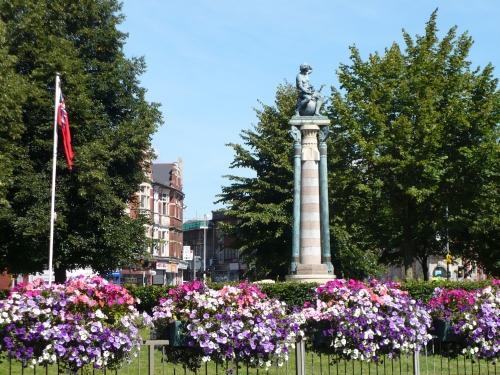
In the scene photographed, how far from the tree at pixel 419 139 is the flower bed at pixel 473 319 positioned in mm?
24445

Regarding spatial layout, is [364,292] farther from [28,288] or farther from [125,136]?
[125,136]

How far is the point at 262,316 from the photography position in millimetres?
11281

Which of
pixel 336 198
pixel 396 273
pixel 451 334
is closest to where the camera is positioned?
pixel 451 334

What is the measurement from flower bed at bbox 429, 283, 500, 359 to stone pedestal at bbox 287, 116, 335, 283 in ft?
43.9

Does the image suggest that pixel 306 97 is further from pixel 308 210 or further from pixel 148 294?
pixel 148 294

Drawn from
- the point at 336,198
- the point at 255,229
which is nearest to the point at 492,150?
the point at 336,198

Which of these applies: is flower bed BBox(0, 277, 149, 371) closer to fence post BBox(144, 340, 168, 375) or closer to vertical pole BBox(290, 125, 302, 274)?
fence post BBox(144, 340, 168, 375)

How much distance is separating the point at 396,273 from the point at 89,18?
89476 mm

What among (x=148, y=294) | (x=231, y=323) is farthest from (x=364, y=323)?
(x=148, y=294)

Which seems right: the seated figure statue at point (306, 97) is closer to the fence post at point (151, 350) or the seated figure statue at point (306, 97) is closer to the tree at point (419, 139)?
the tree at point (419, 139)

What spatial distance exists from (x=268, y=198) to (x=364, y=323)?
34414 mm

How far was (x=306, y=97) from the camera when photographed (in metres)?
28.8

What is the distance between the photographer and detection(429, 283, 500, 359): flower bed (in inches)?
525

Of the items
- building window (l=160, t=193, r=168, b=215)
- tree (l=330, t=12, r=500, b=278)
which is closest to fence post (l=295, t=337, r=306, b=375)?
tree (l=330, t=12, r=500, b=278)
